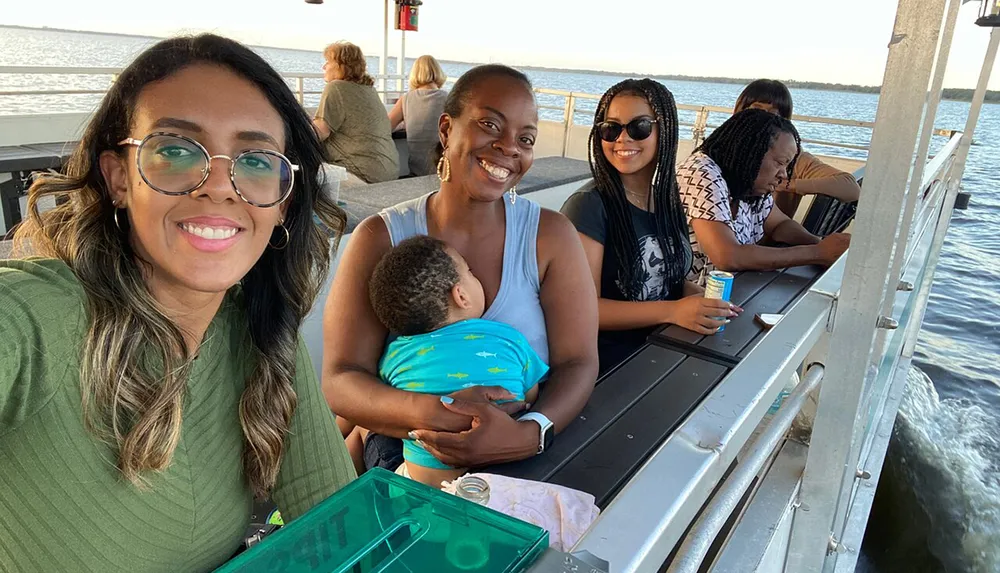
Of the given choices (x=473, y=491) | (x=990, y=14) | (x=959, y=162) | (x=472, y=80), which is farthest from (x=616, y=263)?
(x=959, y=162)

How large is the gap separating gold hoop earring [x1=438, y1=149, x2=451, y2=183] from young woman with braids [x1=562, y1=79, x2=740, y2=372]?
0.60 m

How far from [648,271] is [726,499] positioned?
174 centimetres

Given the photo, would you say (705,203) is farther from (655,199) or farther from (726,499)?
(726,499)

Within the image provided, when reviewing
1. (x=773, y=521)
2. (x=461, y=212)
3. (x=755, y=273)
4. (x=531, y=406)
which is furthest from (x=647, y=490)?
(x=755, y=273)

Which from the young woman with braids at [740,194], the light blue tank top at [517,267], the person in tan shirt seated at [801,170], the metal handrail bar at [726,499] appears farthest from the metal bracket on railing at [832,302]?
the person in tan shirt seated at [801,170]

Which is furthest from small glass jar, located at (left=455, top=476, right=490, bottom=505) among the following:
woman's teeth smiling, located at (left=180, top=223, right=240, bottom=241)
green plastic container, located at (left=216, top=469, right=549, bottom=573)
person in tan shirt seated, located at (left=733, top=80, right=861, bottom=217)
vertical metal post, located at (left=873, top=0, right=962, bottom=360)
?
person in tan shirt seated, located at (left=733, top=80, right=861, bottom=217)

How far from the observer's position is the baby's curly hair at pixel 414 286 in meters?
1.59

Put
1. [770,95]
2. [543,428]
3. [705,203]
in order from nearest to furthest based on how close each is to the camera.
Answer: [543,428] → [705,203] → [770,95]

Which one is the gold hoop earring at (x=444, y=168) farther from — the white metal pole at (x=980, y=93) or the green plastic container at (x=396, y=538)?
the white metal pole at (x=980, y=93)

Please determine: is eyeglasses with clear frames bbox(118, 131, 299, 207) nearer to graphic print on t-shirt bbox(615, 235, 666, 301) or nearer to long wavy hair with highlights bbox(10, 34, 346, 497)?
long wavy hair with highlights bbox(10, 34, 346, 497)

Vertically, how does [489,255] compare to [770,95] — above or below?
below

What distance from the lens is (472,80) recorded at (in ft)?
6.10

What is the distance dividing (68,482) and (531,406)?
1.03m

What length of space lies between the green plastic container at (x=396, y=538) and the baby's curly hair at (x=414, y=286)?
93 cm
